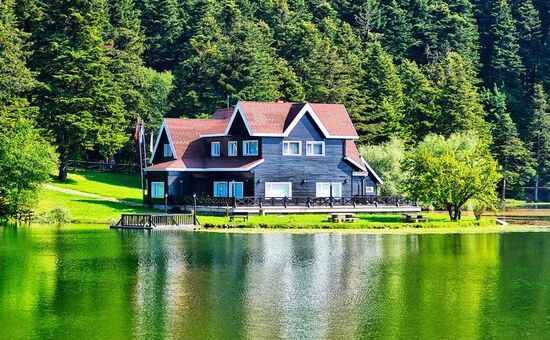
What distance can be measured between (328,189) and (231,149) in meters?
8.87

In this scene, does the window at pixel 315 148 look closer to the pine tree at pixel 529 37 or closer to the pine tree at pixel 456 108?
the pine tree at pixel 456 108

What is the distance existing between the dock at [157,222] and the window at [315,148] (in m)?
16.9

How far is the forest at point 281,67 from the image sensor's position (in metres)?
97.5

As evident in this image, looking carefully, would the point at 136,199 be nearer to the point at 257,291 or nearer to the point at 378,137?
the point at 378,137

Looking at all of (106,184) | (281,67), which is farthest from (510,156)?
(106,184)

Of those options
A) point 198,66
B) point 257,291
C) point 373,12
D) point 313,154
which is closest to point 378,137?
point 198,66

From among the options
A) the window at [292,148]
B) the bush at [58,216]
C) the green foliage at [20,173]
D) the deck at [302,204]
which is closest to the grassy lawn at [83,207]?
the bush at [58,216]

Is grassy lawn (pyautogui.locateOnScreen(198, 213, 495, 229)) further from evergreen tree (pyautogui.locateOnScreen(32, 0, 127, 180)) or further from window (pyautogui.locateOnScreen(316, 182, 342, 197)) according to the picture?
evergreen tree (pyautogui.locateOnScreen(32, 0, 127, 180))

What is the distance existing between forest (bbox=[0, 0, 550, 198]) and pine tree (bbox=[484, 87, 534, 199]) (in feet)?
0.60

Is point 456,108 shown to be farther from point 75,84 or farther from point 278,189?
point 75,84

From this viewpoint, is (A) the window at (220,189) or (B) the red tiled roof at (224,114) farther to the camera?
(B) the red tiled roof at (224,114)

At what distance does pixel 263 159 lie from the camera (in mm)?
83562

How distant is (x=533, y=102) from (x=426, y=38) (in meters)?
27.4

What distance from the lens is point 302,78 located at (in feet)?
405
